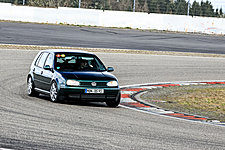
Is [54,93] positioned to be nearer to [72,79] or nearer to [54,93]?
[54,93]

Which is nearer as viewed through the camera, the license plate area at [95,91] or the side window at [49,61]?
the license plate area at [95,91]

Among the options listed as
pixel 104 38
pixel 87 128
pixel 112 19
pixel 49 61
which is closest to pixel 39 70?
pixel 49 61

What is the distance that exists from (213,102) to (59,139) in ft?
23.8

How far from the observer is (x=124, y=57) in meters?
25.5

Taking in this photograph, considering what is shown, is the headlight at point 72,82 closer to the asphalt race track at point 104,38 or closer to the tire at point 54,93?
the tire at point 54,93

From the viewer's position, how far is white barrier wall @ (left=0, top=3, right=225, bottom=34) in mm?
40750

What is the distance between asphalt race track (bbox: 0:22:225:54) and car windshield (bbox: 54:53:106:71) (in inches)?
594

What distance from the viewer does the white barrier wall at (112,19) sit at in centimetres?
4075

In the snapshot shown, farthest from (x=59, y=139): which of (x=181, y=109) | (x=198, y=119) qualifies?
(x=181, y=109)

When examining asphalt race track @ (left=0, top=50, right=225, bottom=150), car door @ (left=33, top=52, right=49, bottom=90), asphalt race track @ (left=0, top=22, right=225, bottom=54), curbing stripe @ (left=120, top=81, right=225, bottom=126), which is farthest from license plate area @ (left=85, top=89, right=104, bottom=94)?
asphalt race track @ (left=0, top=22, right=225, bottom=54)

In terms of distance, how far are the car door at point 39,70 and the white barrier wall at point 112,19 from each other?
26741 millimetres

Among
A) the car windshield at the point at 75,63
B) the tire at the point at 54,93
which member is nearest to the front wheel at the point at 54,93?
the tire at the point at 54,93

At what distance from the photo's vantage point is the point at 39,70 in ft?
45.6

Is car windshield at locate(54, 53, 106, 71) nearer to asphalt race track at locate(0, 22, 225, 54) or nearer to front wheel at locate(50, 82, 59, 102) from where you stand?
front wheel at locate(50, 82, 59, 102)
